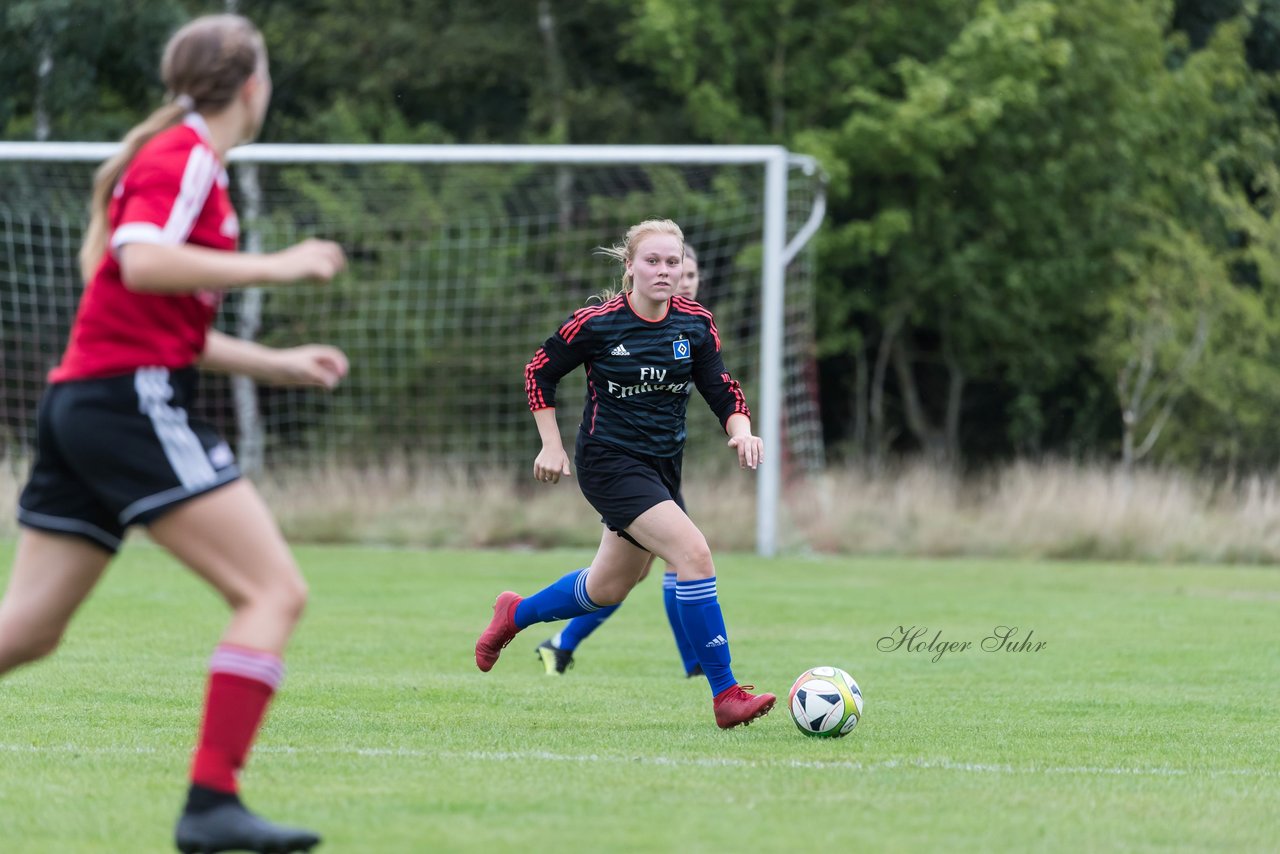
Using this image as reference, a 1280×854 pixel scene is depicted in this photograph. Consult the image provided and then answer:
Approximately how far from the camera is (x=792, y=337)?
20453 millimetres

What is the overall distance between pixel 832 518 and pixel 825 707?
12.3 meters

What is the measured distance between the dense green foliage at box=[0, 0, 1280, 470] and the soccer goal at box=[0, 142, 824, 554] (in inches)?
108

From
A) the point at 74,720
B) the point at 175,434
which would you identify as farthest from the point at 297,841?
the point at 74,720

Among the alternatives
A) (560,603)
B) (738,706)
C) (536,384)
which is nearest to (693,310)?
(536,384)

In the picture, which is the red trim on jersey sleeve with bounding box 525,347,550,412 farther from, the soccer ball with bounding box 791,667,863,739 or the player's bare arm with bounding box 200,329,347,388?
the player's bare arm with bounding box 200,329,347,388

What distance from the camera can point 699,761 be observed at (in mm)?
5707

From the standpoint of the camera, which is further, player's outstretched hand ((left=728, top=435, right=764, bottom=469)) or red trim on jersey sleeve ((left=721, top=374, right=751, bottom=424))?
red trim on jersey sleeve ((left=721, top=374, right=751, bottom=424))

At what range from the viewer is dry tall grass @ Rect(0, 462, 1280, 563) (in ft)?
60.0

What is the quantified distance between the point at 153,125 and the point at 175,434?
2.36ft

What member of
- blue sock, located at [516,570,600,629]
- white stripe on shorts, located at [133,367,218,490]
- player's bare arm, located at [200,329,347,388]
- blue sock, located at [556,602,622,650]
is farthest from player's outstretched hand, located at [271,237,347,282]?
blue sock, located at [556,602,622,650]

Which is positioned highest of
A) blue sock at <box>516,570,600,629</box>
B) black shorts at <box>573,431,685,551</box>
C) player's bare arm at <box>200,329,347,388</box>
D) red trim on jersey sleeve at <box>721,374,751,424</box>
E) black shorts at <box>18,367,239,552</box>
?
player's bare arm at <box>200,329,347,388</box>

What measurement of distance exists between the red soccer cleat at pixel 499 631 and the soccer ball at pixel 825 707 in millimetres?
1542

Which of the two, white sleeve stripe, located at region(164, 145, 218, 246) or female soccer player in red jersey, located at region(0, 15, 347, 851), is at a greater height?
white sleeve stripe, located at region(164, 145, 218, 246)

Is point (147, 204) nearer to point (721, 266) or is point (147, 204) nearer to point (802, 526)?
point (802, 526)
